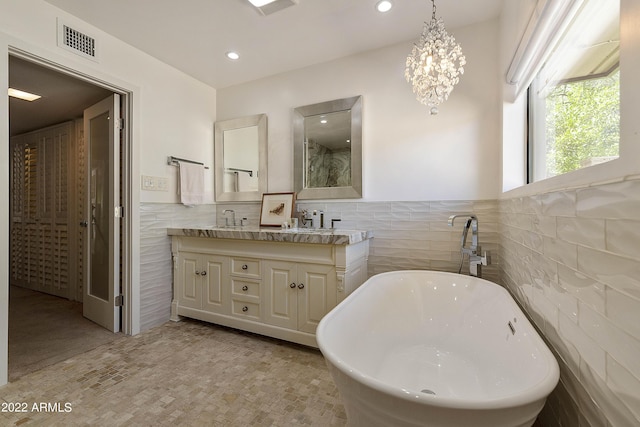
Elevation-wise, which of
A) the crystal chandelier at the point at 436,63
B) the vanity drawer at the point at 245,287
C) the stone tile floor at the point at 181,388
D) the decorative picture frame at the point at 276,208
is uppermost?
the crystal chandelier at the point at 436,63

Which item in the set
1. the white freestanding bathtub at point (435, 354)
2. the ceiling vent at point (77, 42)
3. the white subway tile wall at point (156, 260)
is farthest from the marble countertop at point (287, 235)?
the ceiling vent at point (77, 42)

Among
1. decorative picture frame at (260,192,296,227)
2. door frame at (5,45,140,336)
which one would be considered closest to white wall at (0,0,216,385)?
door frame at (5,45,140,336)

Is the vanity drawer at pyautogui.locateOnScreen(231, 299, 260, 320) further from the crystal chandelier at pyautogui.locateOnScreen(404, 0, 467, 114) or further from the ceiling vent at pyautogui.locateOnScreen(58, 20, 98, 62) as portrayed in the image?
the ceiling vent at pyautogui.locateOnScreen(58, 20, 98, 62)

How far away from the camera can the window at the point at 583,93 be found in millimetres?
898

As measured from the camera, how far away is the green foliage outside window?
0.89 metres

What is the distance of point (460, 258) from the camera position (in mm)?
2031

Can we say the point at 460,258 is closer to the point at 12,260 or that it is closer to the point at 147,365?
the point at 147,365

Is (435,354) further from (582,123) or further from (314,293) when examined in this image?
(582,123)

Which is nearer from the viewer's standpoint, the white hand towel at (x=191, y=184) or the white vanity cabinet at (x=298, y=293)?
the white vanity cabinet at (x=298, y=293)

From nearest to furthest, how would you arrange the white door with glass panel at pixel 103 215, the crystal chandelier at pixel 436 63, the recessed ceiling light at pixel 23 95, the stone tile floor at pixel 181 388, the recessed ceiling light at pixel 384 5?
the stone tile floor at pixel 181 388
the crystal chandelier at pixel 436 63
the recessed ceiling light at pixel 384 5
the white door with glass panel at pixel 103 215
the recessed ceiling light at pixel 23 95

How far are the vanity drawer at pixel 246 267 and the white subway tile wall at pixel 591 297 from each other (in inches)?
68.5

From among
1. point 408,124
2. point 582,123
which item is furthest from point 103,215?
point 582,123

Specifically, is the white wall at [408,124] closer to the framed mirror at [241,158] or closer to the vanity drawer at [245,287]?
the framed mirror at [241,158]

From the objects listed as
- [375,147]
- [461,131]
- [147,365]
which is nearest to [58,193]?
[147,365]
